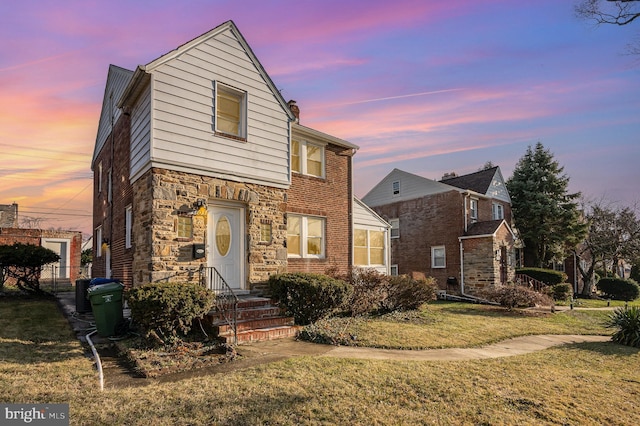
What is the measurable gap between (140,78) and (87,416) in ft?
25.4

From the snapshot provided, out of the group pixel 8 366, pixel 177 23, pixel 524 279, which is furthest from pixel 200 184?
pixel 524 279

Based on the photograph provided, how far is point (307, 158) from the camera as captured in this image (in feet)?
45.6

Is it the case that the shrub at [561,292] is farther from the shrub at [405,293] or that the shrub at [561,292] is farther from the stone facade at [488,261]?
the shrub at [405,293]

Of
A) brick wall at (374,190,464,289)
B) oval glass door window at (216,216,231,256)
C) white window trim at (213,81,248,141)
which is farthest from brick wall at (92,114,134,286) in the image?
brick wall at (374,190,464,289)

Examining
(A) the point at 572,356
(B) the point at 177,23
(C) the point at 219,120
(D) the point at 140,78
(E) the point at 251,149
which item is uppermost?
(B) the point at 177,23

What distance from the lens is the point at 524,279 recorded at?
915 inches

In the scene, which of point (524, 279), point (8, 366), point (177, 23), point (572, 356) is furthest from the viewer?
point (524, 279)

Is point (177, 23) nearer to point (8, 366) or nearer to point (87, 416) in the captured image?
point (8, 366)

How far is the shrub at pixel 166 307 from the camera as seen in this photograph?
24.1 ft

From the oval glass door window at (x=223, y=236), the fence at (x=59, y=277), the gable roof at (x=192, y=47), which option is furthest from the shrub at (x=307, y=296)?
the fence at (x=59, y=277)

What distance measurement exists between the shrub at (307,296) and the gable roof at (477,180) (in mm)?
18141

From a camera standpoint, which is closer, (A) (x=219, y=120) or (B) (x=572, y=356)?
(B) (x=572, y=356)

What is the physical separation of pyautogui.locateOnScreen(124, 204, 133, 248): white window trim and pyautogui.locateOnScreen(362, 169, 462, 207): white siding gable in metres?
17.6

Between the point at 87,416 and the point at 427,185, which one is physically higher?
the point at 427,185
